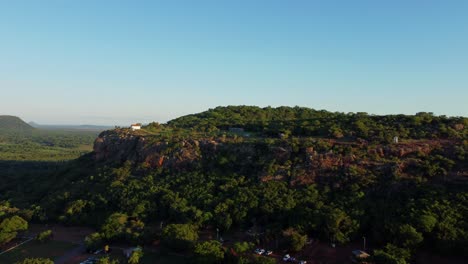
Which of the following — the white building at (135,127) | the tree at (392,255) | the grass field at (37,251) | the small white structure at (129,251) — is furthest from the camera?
the white building at (135,127)

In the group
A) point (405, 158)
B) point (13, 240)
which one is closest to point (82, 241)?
point (13, 240)

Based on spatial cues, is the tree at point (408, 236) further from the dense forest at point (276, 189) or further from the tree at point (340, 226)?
the tree at point (340, 226)

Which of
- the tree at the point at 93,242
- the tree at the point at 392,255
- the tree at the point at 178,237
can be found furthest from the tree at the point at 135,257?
the tree at the point at 392,255

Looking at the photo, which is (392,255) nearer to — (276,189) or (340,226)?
(340,226)

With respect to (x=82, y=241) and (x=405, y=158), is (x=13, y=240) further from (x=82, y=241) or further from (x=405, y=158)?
(x=405, y=158)

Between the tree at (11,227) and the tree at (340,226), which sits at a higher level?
the tree at (340,226)

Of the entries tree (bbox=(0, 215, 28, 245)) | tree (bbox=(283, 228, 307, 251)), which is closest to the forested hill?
tree (bbox=(283, 228, 307, 251))
